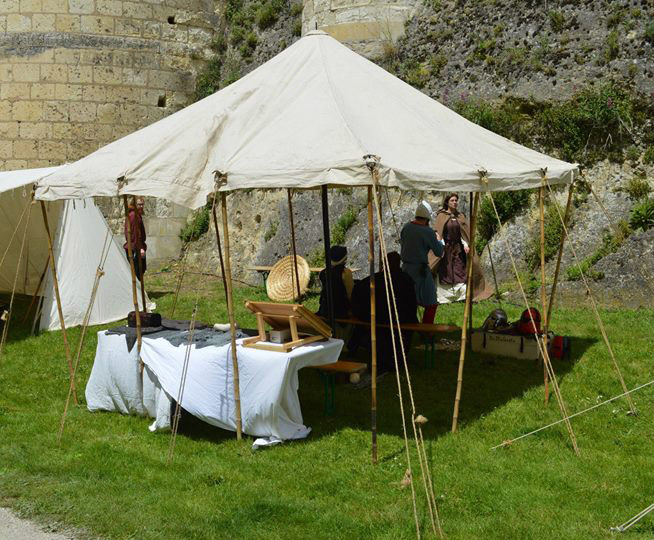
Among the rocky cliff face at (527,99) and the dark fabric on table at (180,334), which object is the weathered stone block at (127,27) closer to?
the rocky cliff face at (527,99)

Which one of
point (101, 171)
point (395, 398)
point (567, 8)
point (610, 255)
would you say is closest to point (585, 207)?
point (610, 255)

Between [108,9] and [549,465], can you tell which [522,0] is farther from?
[549,465]

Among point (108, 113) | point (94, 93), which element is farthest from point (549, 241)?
point (94, 93)

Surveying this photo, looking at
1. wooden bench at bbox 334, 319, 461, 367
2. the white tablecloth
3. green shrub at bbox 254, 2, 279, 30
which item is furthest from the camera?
green shrub at bbox 254, 2, 279, 30

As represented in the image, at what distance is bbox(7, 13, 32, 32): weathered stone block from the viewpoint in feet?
53.2

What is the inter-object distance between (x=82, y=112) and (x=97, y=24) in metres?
1.64

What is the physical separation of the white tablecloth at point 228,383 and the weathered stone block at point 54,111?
33.8ft

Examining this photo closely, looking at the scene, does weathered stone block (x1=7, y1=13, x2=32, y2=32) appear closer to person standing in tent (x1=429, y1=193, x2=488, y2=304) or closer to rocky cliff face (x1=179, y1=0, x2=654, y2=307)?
rocky cliff face (x1=179, y1=0, x2=654, y2=307)

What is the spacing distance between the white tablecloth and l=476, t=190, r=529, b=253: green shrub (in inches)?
243

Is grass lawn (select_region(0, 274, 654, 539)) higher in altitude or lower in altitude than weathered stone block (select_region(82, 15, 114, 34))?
lower

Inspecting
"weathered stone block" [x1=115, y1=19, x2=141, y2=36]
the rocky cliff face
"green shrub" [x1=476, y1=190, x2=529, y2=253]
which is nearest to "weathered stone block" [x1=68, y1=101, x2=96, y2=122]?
"weathered stone block" [x1=115, y1=19, x2=141, y2=36]

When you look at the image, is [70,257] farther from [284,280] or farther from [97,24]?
[97,24]

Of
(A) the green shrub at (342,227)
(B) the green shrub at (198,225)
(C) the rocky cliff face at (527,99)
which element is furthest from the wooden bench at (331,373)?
(B) the green shrub at (198,225)

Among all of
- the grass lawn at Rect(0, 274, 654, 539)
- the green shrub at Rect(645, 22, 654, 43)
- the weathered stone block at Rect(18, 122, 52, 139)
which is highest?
the green shrub at Rect(645, 22, 654, 43)
